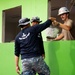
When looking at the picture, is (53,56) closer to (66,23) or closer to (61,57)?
(61,57)

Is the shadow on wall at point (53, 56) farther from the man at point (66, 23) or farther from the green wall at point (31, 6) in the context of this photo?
the green wall at point (31, 6)

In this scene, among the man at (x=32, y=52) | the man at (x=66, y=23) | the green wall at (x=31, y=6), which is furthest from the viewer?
the green wall at (x=31, y=6)

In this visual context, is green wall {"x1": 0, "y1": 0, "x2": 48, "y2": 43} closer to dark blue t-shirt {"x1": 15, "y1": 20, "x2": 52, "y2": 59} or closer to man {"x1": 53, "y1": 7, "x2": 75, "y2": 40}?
man {"x1": 53, "y1": 7, "x2": 75, "y2": 40}

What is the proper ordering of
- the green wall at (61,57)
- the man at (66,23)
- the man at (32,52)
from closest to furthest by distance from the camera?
the man at (32,52) → the green wall at (61,57) → the man at (66,23)

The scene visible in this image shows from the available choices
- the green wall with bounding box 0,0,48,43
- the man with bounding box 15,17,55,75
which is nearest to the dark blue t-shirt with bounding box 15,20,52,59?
the man with bounding box 15,17,55,75

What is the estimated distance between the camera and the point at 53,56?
15.4ft

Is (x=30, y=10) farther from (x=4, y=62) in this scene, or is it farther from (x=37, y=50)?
(x=37, y=50)

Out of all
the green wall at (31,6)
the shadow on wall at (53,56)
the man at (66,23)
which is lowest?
the shadow on wall at (53,56)

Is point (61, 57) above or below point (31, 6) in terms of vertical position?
below

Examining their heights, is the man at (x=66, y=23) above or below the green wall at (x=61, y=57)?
above

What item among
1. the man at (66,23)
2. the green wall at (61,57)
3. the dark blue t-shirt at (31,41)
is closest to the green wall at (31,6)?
the man at (66,23)

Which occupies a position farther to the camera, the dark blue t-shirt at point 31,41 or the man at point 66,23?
the man at point 66,23

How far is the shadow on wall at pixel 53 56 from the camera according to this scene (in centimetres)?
461

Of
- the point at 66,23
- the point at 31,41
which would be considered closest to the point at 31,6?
the point at 66,23
